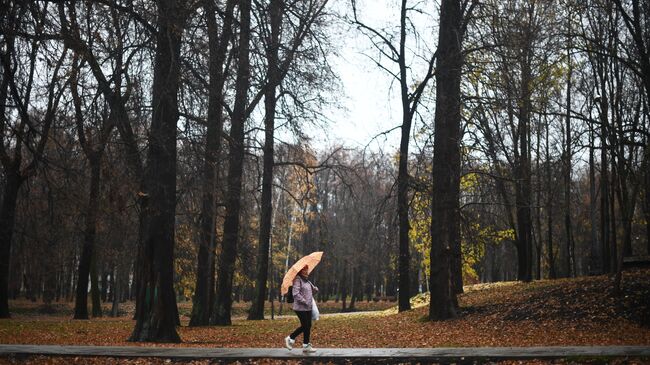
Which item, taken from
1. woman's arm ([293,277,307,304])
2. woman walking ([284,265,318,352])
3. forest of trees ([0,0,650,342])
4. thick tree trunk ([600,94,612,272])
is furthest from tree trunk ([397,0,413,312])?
woman's arm ([293,277,307,304])

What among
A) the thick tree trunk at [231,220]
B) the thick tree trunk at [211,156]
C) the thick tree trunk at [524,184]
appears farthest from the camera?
the thick tree trunk at [231,220]

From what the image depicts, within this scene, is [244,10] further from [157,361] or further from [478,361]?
[478,361]

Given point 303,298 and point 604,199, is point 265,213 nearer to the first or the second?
point 303,298

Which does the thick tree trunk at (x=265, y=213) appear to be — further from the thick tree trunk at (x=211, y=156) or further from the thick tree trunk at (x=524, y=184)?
the thick tree trunk at (x=524, y=184)

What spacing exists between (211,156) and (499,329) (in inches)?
341

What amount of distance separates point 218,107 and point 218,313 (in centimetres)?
822

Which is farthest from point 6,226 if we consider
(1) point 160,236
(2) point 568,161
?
(2) point 568,161

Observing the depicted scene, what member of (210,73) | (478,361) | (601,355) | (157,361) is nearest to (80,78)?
(210,73)

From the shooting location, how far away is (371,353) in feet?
36.7

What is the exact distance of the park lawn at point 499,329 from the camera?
1474 cm

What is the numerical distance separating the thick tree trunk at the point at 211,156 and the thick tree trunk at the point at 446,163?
6582 millimetres

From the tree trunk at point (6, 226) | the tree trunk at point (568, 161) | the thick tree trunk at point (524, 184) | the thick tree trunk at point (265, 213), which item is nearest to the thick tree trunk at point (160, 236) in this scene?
the thick tree trunk at point (265, 213)

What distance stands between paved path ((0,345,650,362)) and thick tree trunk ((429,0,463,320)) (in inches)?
321

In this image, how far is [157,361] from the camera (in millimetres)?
11227
